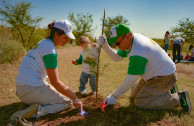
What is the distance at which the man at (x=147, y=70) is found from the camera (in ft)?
8.38

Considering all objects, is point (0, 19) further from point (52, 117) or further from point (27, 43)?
point (52, 117)

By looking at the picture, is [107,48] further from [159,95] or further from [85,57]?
[159,95]

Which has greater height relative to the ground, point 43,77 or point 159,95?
point 43,77

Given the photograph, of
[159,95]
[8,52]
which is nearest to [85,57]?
[159,95]

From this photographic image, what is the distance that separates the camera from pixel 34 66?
2615 millimetres

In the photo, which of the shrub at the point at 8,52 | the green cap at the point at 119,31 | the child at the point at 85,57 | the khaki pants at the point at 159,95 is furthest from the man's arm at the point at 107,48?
the shrub at the point at 8,52

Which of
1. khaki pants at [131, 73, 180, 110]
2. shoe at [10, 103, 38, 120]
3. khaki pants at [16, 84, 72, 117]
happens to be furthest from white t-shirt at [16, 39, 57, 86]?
khaki pants at [131, 73, 180, 110]

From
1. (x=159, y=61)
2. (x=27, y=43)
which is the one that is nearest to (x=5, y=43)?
(x=27, y=43)

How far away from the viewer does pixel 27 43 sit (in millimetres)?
10750

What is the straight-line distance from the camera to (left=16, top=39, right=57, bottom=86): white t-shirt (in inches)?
99.3

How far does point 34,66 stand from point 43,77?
12.6 inches

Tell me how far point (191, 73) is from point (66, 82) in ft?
20.4

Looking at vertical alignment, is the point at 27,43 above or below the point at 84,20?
below

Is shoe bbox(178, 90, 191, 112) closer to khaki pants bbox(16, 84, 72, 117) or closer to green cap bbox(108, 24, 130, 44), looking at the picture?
green cap bbox(108, 24, 130, 44)
